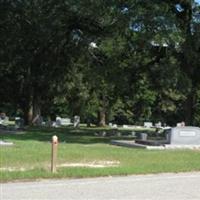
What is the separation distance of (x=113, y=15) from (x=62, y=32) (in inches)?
454

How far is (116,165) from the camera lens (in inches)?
713

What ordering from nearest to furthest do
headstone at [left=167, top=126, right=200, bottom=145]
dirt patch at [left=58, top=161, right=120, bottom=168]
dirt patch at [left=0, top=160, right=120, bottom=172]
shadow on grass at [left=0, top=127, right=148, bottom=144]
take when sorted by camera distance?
dirt patch at [left=0, top=160, right=120, bottom=172]
dirt patch at [left=58, top=161, right=120, bottom=168]
headstone at [left=167, top=126, right=200, bottom=145]
shadow on grass at [left=0, top=127, right=148, bottom=144]

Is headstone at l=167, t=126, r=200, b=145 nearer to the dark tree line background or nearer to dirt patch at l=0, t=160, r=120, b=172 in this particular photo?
the dark tree line background

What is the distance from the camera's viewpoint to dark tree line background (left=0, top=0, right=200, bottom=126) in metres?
32.0

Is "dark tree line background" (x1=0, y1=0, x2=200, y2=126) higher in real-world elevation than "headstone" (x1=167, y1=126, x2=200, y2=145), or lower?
higher

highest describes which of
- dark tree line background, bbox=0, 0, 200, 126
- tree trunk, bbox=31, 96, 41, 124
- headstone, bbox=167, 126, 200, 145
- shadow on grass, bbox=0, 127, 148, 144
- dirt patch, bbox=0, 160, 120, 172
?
dark tree line background, bbox=0, 0, 200, 126

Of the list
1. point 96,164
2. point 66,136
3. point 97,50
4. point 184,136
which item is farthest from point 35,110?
point 96,164

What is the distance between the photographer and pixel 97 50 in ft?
153

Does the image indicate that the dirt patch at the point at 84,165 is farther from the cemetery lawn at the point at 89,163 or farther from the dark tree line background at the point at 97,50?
the dark tree line background at the point at 97,50

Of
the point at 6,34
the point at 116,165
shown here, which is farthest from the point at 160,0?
the point at 116,165

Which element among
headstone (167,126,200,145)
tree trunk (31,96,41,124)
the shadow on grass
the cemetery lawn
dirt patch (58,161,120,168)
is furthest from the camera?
tree trunk (31,96,41,124)

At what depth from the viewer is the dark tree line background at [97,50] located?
32031mm

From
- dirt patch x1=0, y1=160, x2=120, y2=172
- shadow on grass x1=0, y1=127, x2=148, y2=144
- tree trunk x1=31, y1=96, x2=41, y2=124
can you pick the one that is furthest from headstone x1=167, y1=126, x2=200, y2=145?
tree trunk x1=31, y1=96, x2=41, y2=124

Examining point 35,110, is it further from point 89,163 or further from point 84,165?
point 84,165
